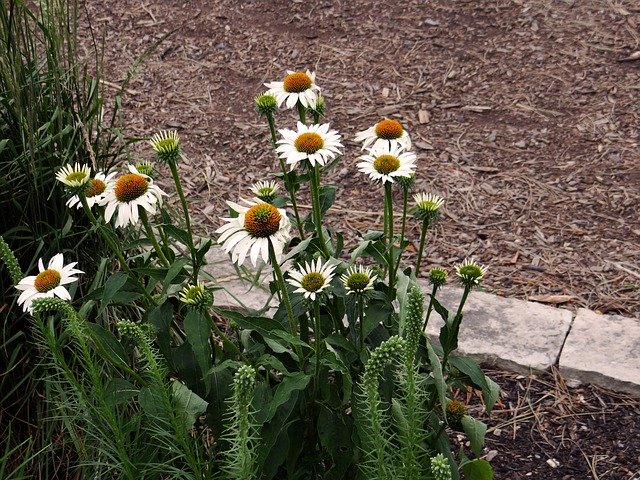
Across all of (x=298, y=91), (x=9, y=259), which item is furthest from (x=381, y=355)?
(x=298, y=91)

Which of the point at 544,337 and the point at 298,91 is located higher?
the point at 298,91

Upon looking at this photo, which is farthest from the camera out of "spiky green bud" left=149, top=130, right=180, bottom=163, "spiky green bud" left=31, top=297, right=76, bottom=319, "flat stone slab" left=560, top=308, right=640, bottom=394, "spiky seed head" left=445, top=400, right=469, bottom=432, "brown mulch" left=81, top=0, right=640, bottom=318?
"brown mulch" left=81, top=0, right=640, bottom=318

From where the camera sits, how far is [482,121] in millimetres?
4020

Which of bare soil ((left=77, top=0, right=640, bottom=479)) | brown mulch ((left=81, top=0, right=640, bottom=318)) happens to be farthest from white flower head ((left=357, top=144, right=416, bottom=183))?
brown mulch ((left=81, top=0, right=640, bottom=318))

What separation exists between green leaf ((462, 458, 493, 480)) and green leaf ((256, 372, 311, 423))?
471 millimetres

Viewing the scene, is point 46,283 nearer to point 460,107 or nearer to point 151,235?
point 151,235

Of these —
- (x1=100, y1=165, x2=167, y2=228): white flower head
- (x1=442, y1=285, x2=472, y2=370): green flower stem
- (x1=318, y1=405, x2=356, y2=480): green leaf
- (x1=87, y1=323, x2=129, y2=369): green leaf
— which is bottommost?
(x1=318, y1=405, x2=356, y2=480): green leaf

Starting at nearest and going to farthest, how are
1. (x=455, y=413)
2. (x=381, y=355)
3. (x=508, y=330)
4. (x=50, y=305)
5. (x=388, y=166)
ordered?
(x=381, y=355) → (x=50, y=305) → (x=388, y=166) → (x=455, y=413) → (x=508, y=330)

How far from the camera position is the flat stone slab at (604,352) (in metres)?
2.62

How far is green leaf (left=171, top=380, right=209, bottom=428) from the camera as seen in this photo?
1.84 metres

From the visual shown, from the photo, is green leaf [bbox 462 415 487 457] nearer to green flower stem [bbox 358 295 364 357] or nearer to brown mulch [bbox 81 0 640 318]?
green flower stem [bbox 358 295 364 357]

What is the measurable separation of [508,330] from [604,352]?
30 centimetres

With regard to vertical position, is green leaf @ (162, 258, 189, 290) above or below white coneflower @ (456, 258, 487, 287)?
above

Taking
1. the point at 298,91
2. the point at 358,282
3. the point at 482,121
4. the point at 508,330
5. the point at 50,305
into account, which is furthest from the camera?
the point at 482,121
